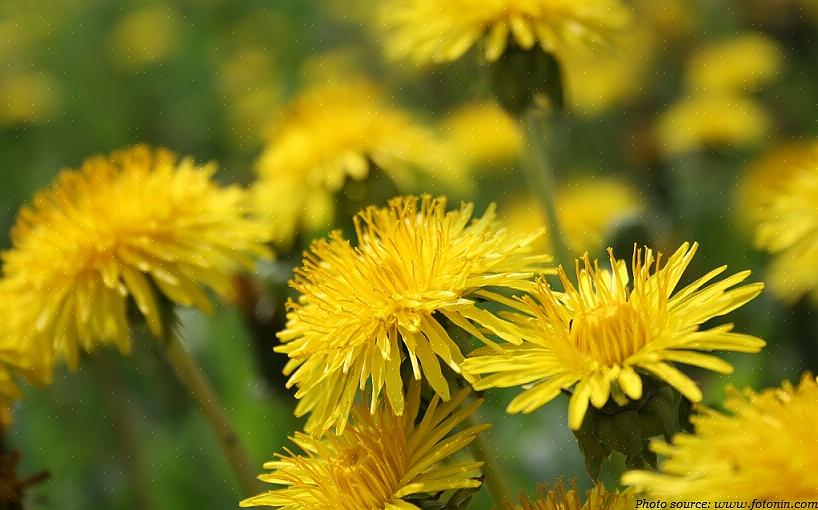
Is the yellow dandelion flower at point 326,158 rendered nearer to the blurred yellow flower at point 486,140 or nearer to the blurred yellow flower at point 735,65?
the blurred yellow flower at point 486,140

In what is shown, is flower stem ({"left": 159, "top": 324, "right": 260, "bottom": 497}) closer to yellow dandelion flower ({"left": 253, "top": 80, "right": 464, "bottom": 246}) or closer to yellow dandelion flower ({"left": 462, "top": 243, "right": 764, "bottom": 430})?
yellow dandelion flower ({"left": 253, "top": 80, "right": 464, "bottom": 246})

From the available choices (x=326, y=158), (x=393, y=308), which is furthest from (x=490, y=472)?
(x=326, y=158)

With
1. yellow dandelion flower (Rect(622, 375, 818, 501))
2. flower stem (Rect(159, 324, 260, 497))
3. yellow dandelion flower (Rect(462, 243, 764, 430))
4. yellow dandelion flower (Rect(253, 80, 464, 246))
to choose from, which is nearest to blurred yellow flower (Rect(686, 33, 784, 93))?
yellow dandelion flower (Rect(253, 80, 464, 246))

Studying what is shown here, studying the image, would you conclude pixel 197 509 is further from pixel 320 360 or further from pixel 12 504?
pixel 320 360

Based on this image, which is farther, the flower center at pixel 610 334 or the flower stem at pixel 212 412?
the flower stem at pixel 212 412

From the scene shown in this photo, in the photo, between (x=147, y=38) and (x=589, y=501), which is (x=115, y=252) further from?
(x=147, y=38)

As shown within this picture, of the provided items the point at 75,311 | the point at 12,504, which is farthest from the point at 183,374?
A: the point at 12,504

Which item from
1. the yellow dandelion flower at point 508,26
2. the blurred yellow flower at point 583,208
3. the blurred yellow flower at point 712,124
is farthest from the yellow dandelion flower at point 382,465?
the blurred yellow flower at point 712,124
